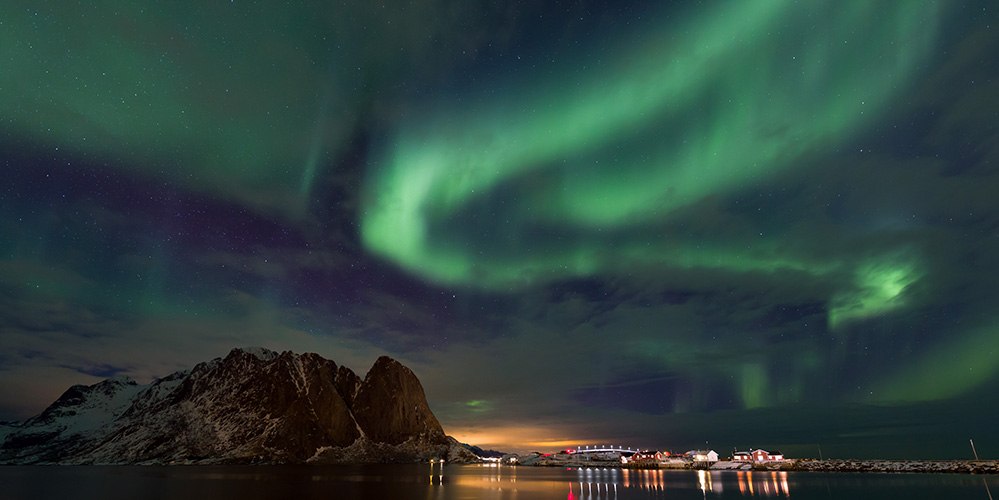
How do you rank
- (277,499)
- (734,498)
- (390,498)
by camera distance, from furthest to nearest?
(734,498), (390,498), (277,499)

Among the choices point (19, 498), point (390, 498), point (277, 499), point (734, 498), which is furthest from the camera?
point (734, 498)

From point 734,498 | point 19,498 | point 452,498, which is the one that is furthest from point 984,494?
point 19,498

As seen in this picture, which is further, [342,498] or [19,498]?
[19,498]

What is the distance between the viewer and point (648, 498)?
10931 cm

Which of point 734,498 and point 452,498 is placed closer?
point 452,498

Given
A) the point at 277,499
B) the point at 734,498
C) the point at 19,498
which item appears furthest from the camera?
the point at 734,498

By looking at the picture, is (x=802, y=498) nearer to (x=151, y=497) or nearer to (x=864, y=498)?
(x=864, y=498)

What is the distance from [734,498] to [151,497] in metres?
131

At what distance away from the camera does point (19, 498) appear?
106062mm

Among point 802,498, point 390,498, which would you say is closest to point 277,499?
point 390,498

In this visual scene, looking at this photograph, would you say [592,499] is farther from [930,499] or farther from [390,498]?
[930,499]

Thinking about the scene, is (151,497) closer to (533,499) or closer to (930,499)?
(533,499)

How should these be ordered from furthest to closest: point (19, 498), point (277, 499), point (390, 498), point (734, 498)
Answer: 1. point (734, 498)
2. point (19, 498)
3. point (390, 498)
4. point (277, 499)

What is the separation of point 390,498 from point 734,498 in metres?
79.7
